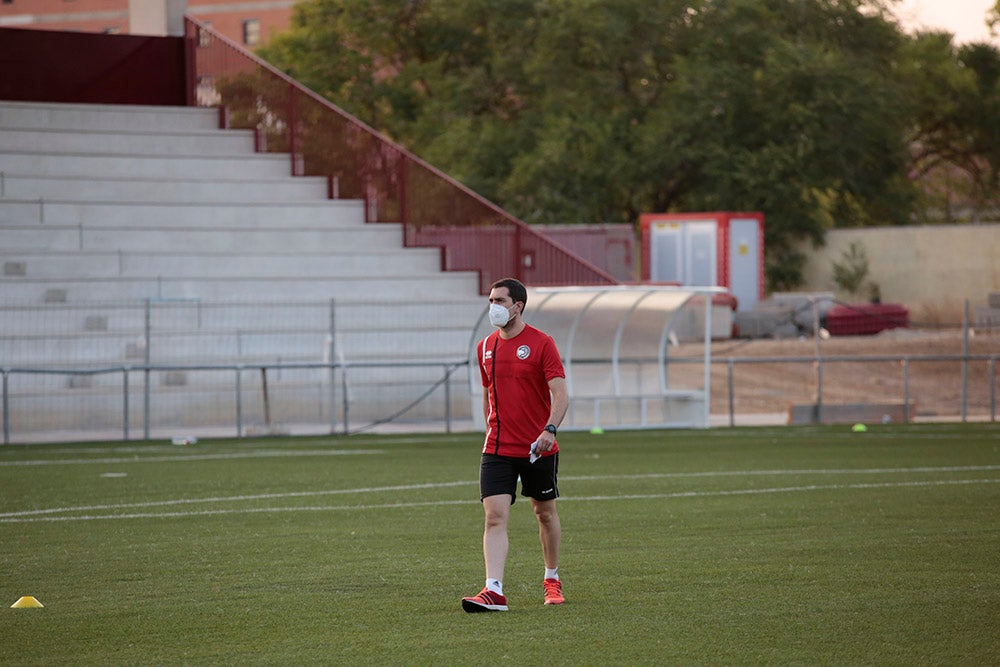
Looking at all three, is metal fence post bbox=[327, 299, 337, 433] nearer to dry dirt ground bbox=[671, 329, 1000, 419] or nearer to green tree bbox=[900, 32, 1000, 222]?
dry dirt ground bbox=[671, 329, 1000, 419]

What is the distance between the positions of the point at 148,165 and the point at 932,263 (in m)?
28.2

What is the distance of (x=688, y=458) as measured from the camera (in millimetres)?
18469

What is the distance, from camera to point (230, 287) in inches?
1028

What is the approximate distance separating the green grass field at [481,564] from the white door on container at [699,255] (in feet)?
81.9

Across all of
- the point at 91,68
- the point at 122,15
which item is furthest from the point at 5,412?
the point at 122,15

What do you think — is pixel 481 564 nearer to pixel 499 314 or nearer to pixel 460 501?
pixel 499 314

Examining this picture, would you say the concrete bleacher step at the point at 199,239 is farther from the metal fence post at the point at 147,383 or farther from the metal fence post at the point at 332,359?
the metal fence post at the point at 147,383

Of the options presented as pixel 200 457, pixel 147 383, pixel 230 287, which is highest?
pixel 230 287

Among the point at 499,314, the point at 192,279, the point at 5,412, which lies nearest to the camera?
the point at 499,314

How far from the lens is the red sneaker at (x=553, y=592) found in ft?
28.2

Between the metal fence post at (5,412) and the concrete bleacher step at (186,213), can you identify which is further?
the concrete bleacher step at (186,213)

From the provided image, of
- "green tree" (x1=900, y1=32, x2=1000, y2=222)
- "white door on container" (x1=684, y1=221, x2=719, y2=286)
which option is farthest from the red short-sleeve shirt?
"green tree" (x1=900, y1=32, x2=1000, y2=222)

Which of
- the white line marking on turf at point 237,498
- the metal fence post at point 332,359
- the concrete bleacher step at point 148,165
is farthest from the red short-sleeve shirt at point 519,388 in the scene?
the concrete bleacher step at point 148,165

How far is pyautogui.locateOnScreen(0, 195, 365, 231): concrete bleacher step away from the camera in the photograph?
2612 centimetres
